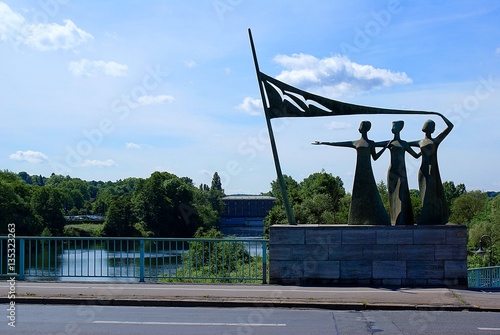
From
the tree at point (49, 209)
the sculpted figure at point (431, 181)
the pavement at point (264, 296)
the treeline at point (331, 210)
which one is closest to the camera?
the pavement at point (264, 296)

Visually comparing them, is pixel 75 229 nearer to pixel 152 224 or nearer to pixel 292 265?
pixel 152 224

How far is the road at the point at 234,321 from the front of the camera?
898cm

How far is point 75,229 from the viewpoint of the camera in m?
71.2

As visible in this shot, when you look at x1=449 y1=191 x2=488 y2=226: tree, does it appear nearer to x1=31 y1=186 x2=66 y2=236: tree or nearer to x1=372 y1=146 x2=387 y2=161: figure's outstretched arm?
x1=31 y1=186 x2=66 y2=236: tree

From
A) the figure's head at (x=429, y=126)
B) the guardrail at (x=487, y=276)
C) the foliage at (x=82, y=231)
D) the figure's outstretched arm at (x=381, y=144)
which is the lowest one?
the foliage at (x=82, y=231)

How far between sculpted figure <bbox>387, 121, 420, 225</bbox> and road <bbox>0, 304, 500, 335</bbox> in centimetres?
325

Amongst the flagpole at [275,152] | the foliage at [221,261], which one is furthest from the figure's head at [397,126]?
the foliage at [221,261]

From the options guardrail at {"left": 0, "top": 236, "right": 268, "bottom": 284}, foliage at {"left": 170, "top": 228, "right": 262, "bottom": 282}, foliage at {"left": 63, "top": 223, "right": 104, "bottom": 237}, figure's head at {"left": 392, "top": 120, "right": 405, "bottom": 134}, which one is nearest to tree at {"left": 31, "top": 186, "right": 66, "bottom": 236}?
foliage at {"left": 63, "top": 223, "right": 104, "bottom": 237}

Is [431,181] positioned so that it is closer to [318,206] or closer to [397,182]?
[397,182]

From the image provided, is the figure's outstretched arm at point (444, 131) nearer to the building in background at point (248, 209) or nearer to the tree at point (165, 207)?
the tree at point (165, 207)

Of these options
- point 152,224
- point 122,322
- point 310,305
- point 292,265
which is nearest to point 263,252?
point 292,265

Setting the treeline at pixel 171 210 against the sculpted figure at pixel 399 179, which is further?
the treeline at pixel 171 210

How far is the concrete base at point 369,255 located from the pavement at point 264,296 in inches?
15.6

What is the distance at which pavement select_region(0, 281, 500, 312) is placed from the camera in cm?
1113
